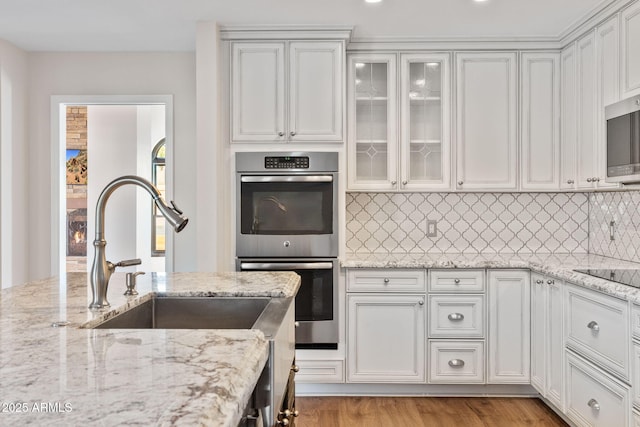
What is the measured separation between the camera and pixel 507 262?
3316 mm

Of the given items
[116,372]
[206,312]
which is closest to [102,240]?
[206,312]

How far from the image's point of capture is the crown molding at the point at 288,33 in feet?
11.0

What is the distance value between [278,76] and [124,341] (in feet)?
8.60

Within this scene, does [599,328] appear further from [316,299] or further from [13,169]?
[13,169]

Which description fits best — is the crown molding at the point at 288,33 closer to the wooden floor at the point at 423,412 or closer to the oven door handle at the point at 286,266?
the oven door handle at the point at 286,266

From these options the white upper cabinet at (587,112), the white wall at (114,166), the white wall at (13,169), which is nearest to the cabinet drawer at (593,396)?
the white upper cabinet at (587,112)

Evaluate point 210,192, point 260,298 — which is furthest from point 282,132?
point 260,298

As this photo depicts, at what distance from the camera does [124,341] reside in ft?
3.41

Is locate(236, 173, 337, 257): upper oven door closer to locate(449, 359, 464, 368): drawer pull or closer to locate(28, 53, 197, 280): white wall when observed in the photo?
locate(28, 53, 197, 280): white wall

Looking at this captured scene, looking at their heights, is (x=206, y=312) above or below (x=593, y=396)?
above

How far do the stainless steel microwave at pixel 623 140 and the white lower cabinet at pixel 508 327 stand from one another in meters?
0.89

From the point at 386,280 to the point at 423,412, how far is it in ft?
2.77

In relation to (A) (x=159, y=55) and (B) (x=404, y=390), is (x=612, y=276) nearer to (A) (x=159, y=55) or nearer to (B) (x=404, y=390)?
(B) (x=404, y=390)

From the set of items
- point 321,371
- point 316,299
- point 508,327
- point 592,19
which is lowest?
point 321,371
